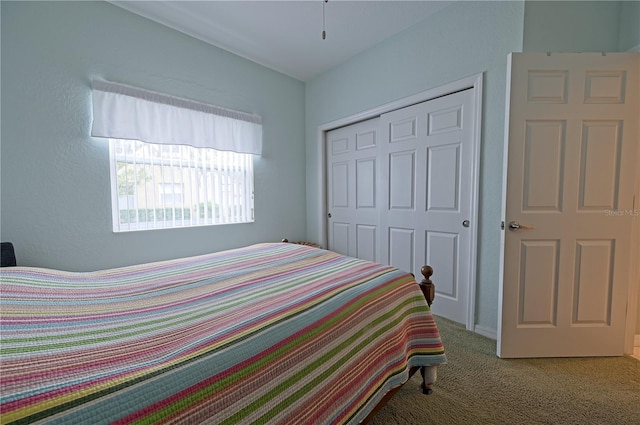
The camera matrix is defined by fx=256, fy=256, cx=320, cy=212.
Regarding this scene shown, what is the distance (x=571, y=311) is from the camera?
72.2 inches

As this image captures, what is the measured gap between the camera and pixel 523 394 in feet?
4.99

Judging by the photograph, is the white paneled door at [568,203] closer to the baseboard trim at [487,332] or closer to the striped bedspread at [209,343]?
the baseboard trim at [487,332]

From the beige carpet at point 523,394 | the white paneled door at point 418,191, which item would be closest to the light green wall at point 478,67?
the white paneled door at point 418,191

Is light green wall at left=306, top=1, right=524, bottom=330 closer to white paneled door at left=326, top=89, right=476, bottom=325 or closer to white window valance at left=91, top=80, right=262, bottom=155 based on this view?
white paneled door at left=326, top=89, right=476, bottom=325

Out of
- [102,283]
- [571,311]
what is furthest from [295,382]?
[571,311]

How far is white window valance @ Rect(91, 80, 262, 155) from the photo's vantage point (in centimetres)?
214

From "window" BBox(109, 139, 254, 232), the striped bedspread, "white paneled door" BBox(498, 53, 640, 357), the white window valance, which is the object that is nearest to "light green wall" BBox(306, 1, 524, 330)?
"white paneled door" BBox(498, 53, 640, 357)

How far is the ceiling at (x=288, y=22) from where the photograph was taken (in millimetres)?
2242

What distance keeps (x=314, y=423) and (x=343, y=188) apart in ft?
9.20

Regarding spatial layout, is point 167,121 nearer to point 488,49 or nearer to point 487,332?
point 488,49

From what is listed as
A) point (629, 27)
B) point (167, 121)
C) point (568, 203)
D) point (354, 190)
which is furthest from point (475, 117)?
point (167, 121)

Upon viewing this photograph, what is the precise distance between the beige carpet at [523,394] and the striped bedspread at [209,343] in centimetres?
30

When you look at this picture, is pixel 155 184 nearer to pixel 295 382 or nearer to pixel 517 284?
pixel 295 382

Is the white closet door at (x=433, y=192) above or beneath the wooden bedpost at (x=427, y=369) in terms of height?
above
